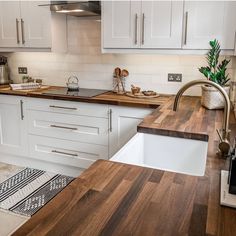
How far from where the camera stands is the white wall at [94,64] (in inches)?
112

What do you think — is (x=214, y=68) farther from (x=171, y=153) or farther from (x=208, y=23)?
(x=171, y=153)

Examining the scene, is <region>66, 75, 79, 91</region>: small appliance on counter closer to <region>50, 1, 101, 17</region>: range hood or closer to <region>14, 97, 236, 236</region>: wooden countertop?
<region>50, 1, 101, 17</region>: range hood

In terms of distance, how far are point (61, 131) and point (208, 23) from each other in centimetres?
172

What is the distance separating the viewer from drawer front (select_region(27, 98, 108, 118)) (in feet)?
8.83

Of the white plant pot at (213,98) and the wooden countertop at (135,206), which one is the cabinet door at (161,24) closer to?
the white plant pot at (213,98)

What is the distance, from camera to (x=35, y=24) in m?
2.99

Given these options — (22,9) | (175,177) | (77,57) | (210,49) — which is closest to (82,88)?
(77,57)

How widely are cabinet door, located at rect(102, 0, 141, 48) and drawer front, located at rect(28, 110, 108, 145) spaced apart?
76 centimetres

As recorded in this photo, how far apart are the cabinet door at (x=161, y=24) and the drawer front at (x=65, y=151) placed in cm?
111

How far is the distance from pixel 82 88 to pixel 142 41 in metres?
1.00

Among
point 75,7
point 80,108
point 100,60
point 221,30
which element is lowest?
point 80,108

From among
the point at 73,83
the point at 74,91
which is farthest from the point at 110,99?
the point at 73,83

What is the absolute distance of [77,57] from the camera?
3.25 m

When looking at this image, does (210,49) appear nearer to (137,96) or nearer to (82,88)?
(137,96)
